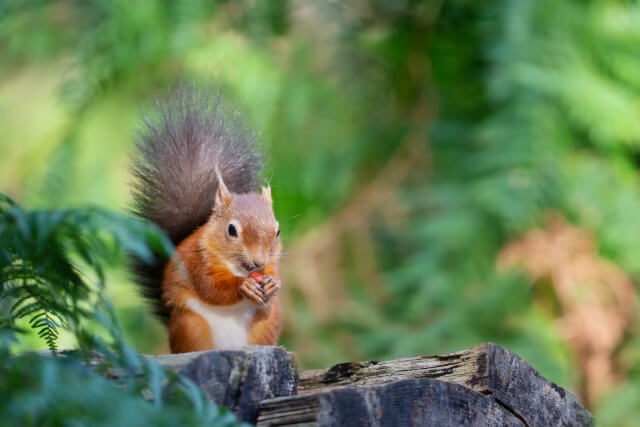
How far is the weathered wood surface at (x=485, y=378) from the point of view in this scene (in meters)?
0.71

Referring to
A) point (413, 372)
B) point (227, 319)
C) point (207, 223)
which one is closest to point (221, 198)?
point (207, 223)

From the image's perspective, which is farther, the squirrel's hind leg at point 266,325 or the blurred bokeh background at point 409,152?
the blurred bokeh background at point 409,152

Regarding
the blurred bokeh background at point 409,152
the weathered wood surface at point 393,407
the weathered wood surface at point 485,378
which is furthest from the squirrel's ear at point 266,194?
the blurred bokeh background at point 409,152

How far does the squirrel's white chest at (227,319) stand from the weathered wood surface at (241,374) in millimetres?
235

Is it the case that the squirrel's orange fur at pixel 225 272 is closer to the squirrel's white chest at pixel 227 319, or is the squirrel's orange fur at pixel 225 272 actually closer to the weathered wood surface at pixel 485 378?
the squirrel's white chest at pixel 227 319

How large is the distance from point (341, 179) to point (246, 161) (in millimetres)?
1298

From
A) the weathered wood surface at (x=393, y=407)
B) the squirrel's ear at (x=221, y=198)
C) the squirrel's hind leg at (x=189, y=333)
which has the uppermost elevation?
the squirrel's ear at (x=221, y=198)

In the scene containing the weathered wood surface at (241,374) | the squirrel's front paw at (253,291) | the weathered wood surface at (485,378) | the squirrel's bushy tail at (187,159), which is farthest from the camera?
the squirrel's bushy tail at (187,159)

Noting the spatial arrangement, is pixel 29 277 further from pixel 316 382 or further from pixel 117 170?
pixel 117 170

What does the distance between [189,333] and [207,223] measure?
14 centimetres

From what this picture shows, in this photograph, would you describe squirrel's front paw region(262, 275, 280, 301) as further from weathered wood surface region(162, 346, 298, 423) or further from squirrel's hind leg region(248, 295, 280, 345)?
weathered wood surface region(162, 346, 298, 423)

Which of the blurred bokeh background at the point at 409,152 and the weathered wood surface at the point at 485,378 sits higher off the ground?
the blurred bokeh background at the point at 409,152

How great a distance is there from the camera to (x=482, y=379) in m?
0.71

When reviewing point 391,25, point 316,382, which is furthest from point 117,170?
point 316,382
